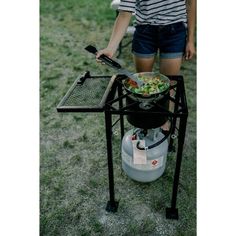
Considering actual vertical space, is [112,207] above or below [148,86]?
below

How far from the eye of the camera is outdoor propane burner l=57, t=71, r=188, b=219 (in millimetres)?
1663

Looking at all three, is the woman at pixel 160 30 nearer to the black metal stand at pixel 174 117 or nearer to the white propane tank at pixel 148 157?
the black metal stand at pixel 174 117

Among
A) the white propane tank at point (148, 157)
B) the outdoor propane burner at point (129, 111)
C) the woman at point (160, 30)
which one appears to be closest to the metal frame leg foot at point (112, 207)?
the outdoor propane burner at point (129, 111)

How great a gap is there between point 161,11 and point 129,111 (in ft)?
2.63

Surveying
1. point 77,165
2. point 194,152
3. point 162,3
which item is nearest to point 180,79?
point 162,3

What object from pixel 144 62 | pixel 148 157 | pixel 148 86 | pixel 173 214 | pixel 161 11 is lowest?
pixel 173 214

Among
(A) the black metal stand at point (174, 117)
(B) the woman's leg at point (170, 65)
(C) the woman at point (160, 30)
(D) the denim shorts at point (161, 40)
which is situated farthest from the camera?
(B) the woman's leg at point (170, 65)

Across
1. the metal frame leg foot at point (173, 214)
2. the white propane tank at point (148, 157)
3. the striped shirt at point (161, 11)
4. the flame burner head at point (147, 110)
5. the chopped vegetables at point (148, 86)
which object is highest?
the striped shirt at point (161, 11)

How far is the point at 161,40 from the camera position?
208 cm

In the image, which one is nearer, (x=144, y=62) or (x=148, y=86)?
(x=148, y=86)

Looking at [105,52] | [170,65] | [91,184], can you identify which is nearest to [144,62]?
[170,65]

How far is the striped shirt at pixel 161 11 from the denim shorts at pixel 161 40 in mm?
37

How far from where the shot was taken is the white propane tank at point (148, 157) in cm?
208

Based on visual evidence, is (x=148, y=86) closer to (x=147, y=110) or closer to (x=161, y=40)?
(x=147, y=110)
